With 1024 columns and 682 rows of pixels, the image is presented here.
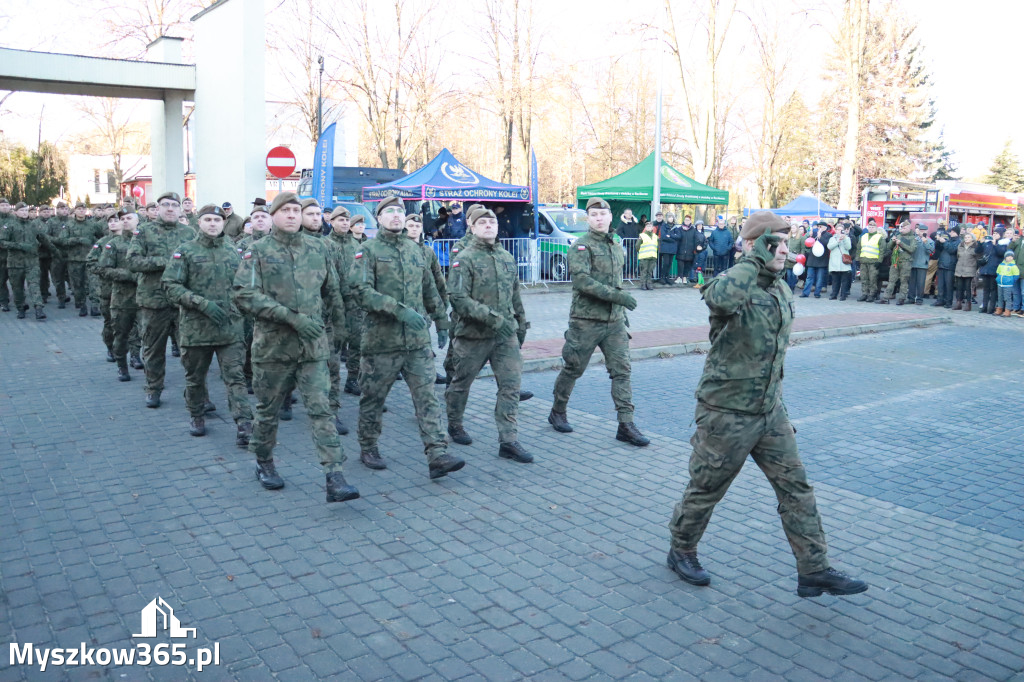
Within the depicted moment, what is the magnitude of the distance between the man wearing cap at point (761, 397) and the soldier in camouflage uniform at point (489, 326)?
2.64m

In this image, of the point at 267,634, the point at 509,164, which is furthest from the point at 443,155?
the point at 267,634

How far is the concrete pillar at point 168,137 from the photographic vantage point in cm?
2100

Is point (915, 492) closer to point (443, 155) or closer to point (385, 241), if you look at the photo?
point (385, 241)

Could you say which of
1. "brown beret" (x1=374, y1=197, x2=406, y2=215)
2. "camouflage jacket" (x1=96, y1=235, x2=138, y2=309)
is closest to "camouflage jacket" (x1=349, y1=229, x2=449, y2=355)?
"brown beret" (x1=374, y1=197, x2=406, y2=215)

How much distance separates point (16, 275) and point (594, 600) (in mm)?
14215

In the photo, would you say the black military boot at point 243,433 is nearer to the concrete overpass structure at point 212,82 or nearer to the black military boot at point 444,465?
the black military boot at point 444,465

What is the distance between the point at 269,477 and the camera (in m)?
6.21

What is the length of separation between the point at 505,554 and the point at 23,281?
530 inches

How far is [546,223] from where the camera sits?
22.3 metres

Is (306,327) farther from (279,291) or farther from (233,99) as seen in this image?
(233,99)

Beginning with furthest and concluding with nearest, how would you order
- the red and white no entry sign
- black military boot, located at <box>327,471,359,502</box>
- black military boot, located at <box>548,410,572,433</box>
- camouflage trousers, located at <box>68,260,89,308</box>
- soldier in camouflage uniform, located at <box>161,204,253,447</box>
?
1. camouflage trousers, located at <box>68,260,89,308</box>
2. the red and white no entry sign
3. black military boot, located at <box>548,410,572,433</box>
4. soldier in camouflage uniform, located at <box>161,204,253,447</box>
5. black military boot, located at <box>327,471,359,502</box>

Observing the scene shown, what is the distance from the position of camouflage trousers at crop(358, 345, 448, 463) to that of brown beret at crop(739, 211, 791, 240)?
2.80 metres

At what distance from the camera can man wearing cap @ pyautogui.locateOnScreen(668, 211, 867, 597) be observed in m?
4.31

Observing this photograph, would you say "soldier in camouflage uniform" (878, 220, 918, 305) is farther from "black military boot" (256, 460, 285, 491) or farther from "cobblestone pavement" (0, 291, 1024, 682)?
"black military boot" (256, 460, 285, 491)
